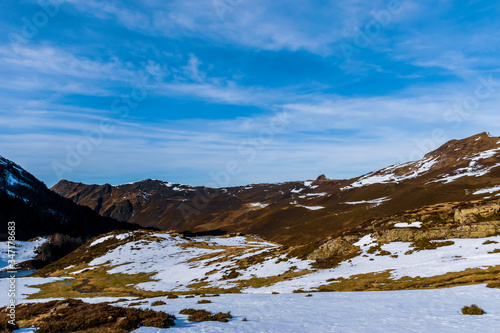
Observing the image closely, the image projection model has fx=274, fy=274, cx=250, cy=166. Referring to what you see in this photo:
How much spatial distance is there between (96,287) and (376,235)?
67763 millimetres

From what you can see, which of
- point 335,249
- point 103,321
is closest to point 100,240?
point 335,249

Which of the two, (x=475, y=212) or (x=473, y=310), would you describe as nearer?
(x=473, y=310)

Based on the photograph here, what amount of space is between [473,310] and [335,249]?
4004 cm

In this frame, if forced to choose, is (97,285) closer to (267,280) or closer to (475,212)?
(267,280)

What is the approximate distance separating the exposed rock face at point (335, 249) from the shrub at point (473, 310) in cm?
3641

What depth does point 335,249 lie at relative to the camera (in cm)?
5694

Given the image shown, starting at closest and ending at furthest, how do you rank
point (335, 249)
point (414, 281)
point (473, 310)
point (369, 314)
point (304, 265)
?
point (473, 310) → point (369, 314) → point (414, 281) → point (304, 265) → point (335, 249)

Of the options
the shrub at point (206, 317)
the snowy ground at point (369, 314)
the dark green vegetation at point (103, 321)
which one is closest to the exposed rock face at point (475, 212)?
the snowy ground at point (369, 314)

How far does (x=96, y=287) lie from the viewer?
68875 millimetres

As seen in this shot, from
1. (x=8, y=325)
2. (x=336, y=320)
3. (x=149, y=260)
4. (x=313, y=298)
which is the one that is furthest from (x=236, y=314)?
(x=149, y=260)

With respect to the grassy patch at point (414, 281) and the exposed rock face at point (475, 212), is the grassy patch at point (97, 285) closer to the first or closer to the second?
the grassy patch at point (414, 281)

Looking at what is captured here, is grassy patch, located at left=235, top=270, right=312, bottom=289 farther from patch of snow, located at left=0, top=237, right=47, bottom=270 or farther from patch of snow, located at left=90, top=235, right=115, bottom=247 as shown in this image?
patch of snow, located at left=0, top=237, right=47, bottom=270

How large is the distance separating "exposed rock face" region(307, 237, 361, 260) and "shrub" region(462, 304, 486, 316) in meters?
36.4

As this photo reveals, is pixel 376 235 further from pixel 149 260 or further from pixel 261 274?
pixel 149 260
